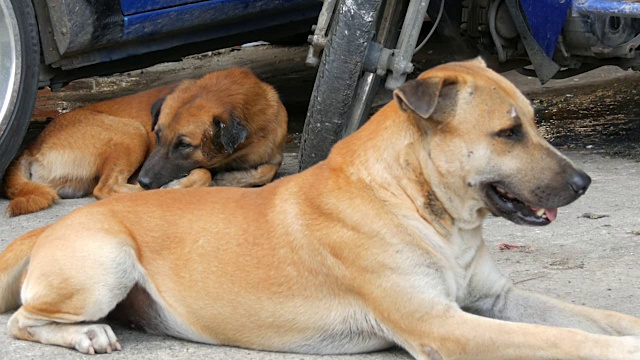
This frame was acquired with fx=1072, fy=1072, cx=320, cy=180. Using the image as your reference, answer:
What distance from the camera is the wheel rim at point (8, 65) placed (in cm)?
633

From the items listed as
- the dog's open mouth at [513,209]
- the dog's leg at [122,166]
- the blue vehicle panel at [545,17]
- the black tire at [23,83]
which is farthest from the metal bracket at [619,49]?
the black tire at [23,83]

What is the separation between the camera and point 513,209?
12.9 ft

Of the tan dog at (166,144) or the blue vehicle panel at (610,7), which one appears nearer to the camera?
the blue vehicle panel at (610,7)

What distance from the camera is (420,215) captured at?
13.0 feet

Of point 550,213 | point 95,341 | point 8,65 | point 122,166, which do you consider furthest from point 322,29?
point 95,341

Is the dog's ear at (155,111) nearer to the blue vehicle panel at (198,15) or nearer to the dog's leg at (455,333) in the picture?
the blue vehicle panel at (198,15)

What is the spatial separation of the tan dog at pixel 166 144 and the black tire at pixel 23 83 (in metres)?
0.30

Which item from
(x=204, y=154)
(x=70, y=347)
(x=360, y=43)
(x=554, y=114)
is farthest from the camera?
(x=554, y=114)

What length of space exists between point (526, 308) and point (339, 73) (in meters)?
2.15

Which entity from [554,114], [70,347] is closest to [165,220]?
[70,347]

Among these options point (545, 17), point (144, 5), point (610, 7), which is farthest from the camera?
point (144, 5)

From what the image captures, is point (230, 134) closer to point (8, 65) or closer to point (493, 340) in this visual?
point (8, 65)

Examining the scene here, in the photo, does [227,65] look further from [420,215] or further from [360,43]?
[420,215]

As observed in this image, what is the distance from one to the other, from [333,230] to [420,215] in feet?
1.09
